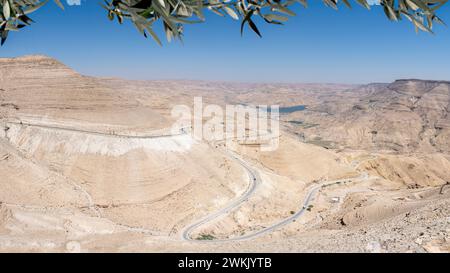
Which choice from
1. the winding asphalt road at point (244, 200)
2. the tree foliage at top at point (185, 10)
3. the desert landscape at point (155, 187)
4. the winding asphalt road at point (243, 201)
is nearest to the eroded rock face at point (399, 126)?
the desert landscape at point (155, 187)

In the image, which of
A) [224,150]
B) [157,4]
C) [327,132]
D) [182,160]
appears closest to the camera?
[157,4]

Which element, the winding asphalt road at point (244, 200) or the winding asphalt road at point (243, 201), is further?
the winding asphalt road at point (244, 200)

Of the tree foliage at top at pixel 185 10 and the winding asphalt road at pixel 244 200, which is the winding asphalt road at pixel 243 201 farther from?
the tree foliage at top at pixel 185 10

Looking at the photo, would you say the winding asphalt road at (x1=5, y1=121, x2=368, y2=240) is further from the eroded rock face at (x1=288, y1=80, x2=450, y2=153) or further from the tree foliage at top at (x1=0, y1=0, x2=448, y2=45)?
the eroded rock face at (x1=288, y1=80, x2=450, y2=153)

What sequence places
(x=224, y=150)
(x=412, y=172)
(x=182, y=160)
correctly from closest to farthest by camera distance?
(x=182, y=160)
(x=224, y=150)
(x=412, y=172)

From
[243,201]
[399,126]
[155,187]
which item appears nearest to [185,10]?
[155,187]

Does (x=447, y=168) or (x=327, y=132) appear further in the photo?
(x=327, y=132)
